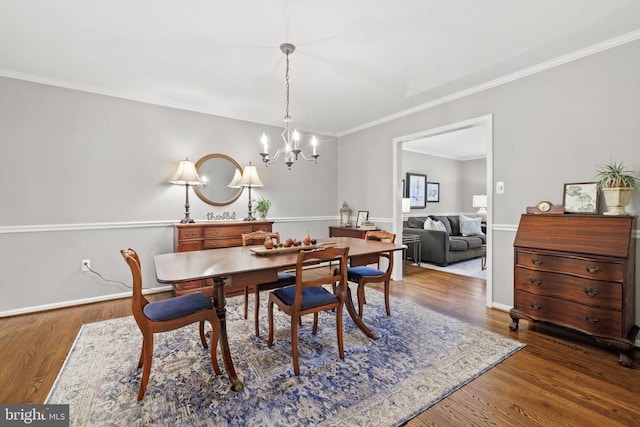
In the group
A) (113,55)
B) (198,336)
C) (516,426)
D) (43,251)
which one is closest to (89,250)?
(43,251)

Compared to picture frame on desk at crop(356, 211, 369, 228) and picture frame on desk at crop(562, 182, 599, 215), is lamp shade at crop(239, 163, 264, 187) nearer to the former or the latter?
picture frame on desk at crop(356, 211, 369, 228)

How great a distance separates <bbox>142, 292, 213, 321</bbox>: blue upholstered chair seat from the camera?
1.75 m

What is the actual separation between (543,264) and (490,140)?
4.62 feet

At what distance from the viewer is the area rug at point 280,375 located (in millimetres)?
1555

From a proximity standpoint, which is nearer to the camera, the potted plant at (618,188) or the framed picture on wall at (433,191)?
the potted plant at (618,188)

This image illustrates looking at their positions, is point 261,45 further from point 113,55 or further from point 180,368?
point 180,368

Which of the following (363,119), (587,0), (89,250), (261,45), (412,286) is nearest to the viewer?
(587,0)

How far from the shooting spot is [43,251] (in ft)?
10.0

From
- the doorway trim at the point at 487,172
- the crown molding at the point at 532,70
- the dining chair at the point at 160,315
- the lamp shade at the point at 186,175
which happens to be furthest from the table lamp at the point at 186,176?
the crown molding at the point at 532,70

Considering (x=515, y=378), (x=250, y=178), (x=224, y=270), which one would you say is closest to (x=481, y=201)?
(x=250, y=178)

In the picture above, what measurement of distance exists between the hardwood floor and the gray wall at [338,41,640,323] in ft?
2.11

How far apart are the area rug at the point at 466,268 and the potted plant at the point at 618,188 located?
2384mm

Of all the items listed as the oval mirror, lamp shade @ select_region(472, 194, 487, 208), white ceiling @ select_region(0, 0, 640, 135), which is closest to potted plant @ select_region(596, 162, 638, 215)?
white ceiling @ select_region(0, 0, 640, 135)

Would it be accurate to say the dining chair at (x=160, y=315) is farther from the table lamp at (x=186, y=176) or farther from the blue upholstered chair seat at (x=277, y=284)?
the table lamp at (x=186, y=176)
